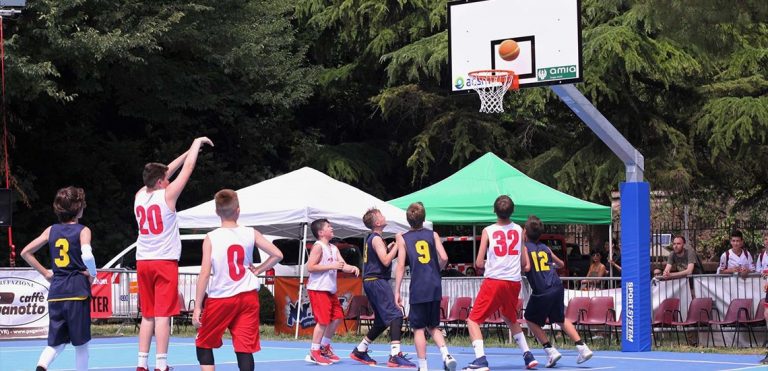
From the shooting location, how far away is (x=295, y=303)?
21484 millimetres

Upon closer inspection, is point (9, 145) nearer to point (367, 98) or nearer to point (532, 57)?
point (367, 98)

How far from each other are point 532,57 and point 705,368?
209 inches

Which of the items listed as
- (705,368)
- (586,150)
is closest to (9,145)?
(586,150)

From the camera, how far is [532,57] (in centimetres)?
1761

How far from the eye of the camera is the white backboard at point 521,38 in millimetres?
17359

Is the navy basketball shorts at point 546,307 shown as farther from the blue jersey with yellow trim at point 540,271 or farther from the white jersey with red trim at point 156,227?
the white jersey with red trim at point 156,227

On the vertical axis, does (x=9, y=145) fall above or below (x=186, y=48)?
below

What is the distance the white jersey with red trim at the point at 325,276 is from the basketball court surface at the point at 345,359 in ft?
3.22

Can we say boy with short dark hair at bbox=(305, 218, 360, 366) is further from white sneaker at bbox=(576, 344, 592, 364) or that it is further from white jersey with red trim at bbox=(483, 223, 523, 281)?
white sneaker at bbox=(576, 344, 592, 364)

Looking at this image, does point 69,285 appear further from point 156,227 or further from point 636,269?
point 636,269

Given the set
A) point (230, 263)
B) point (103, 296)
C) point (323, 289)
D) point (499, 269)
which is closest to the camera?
point (230, 263)

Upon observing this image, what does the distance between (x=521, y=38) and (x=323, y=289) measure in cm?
494

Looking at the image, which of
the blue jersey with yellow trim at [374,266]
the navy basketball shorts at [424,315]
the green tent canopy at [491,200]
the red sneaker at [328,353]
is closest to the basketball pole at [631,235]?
the blue jersey with yellow trim at [374,266]

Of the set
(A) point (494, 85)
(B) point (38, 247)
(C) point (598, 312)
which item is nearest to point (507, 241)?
(A) point (494, 85)
